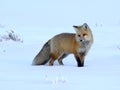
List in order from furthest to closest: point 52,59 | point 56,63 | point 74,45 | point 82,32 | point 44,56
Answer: point 56,63 → point 44,56 → point 52,59 → point 74,45 → point 82,32

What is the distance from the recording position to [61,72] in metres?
8.38

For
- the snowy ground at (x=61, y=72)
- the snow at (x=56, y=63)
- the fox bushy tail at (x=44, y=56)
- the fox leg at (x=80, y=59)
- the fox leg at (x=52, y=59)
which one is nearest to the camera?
the snowy ground at (x=61, y=72)

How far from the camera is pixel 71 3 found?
114 ft

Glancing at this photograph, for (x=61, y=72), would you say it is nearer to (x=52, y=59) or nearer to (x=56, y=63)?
(x=52, y=59)

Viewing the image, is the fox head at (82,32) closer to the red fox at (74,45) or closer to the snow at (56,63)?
the red fox at (74,45)

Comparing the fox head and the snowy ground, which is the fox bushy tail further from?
the fox head

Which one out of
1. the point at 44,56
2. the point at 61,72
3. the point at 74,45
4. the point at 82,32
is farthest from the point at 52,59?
the point at 61,72

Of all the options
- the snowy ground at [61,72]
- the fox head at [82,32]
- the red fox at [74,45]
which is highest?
the fox head at [82,32]

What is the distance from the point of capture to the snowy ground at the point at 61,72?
6.56 meters

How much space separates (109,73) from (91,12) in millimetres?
21989

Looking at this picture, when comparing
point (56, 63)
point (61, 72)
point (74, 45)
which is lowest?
point (56, 63)

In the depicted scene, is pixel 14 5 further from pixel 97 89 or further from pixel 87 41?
pixel 97 89

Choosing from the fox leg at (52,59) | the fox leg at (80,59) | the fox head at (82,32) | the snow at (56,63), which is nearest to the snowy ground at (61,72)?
the snow at (56,63)

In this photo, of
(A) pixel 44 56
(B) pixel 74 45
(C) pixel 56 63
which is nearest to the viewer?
(B) pixel 74 45
